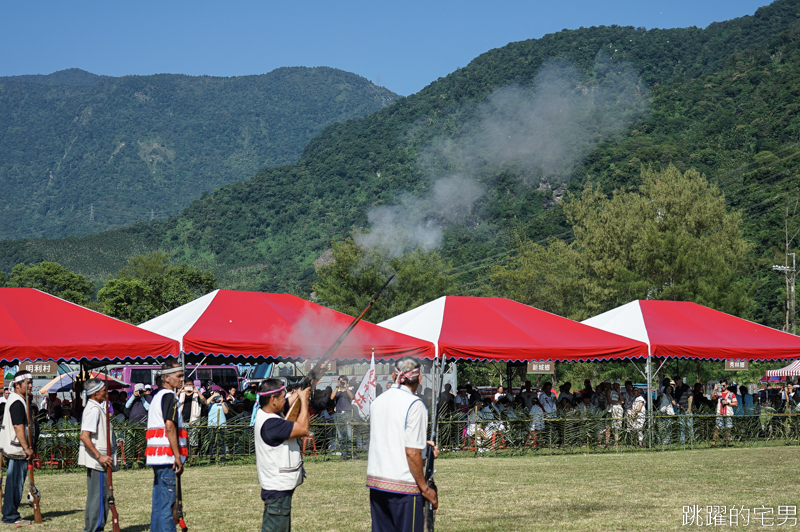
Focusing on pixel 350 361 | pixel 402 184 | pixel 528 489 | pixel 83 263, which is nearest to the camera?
pixel 528 489

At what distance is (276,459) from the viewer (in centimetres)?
636

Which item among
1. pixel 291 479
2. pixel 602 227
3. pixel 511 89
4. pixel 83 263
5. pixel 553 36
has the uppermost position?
pixel 553 36

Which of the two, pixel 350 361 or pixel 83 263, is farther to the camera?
pixel 83 263

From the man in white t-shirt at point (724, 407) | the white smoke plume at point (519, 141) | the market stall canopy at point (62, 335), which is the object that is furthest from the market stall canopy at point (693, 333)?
the market stall canopy at point (62, 335)

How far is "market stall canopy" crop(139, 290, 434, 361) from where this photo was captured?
1723cm

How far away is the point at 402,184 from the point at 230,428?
58628mm

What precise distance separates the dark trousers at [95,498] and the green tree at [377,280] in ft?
122

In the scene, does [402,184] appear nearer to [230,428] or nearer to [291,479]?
[230,428]

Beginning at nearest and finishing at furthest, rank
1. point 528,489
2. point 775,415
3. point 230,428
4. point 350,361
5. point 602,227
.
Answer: point 528,489 → point 230,428 → point 350,361 → point 775,415 → point 602,227

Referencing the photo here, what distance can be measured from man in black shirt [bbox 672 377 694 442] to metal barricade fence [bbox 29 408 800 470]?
0.09 feet

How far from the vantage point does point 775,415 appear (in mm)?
21297

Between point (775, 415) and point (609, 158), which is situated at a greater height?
point (609, 158)

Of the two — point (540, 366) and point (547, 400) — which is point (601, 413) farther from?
point (540, 366)

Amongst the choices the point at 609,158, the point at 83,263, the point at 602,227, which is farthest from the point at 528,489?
the point at 83,263
